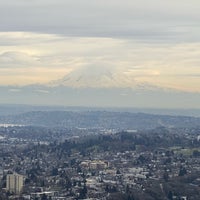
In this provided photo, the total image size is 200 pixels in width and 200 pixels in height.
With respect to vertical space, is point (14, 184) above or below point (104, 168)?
below

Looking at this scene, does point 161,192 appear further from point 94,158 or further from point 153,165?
point 94,158

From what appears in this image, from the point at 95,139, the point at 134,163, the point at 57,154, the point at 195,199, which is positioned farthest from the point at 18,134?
the point at 195,199

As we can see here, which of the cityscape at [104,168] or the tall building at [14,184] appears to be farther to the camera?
the tall building at [14,184]

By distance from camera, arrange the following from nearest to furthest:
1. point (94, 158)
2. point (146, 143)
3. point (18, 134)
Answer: point (94, 158)
point (146, 143)
point (18, 134)

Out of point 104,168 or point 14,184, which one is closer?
point 14,184

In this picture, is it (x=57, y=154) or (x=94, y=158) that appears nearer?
(x=94, y=158)

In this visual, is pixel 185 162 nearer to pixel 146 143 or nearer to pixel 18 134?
pixel 146 143

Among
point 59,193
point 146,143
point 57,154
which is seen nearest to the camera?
point 59,193

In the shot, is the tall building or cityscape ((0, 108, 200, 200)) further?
the tall building
